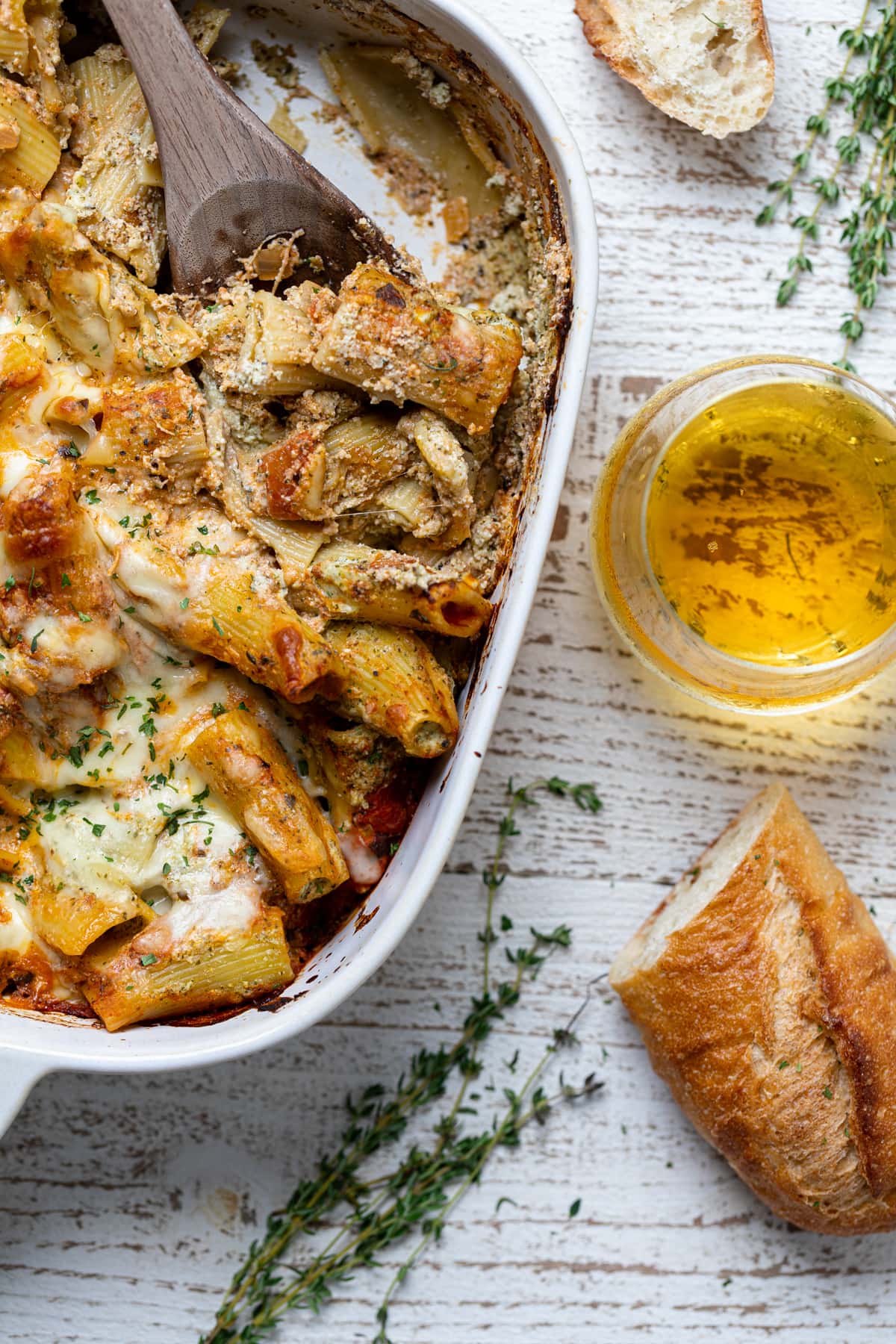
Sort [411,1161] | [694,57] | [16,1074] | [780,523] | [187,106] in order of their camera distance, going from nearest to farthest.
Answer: [16,1074] < [187,106] < [780,523] < [694,57] < [411,1161]

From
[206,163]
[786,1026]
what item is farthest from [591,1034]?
[206,163]

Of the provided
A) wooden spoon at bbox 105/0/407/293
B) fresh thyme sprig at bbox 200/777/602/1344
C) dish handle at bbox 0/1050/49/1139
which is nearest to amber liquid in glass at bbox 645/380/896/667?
fresh thyme sprig at bbox 200/777/602/1344

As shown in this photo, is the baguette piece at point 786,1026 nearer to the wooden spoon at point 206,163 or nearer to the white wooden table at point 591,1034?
the white wooden table at point 591,1034

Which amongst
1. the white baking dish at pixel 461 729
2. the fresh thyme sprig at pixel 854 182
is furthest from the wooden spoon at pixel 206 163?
the fresh thyme sprig at pixel 854 182

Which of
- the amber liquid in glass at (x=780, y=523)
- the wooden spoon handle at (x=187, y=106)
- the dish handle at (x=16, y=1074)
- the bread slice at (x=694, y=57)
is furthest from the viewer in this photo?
the bread slice at (x=694, y=57)

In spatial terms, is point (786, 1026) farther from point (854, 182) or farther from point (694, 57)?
point (694, 57)

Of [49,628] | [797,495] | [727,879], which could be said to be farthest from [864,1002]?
[49,628]

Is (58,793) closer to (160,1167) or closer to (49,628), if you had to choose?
(49,628)
